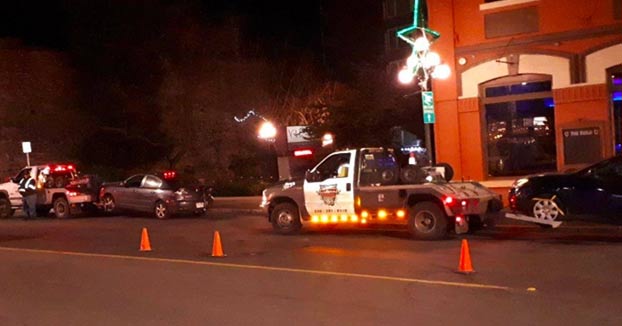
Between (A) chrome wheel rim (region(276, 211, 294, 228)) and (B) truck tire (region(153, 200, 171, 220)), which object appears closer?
(A) chrome wheel rim (region(276, 211, 294, 228))

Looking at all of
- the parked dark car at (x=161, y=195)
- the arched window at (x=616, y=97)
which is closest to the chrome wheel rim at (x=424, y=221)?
the arched window at (x=616, y=97)

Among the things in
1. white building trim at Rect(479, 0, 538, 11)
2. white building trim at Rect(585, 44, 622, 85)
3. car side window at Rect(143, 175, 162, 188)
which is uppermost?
white building trim at Rect(479, 0, 538, 11)

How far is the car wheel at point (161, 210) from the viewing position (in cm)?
2333

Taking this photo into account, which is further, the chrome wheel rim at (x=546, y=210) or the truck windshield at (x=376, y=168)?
the truck windshield at (x=376, y=168)

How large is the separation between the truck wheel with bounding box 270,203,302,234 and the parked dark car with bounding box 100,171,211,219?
5.99m

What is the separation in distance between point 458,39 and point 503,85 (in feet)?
5.75

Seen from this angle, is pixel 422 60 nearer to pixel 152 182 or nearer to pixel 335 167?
pixel 335 167

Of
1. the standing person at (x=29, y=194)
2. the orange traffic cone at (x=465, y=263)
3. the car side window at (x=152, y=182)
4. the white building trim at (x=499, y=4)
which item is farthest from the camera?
the standing person at (x=29, y=194)

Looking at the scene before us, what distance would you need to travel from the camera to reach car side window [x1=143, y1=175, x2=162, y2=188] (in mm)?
Result: 23562

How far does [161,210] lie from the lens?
2347 centimetres

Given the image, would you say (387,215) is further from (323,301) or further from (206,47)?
(206,47)

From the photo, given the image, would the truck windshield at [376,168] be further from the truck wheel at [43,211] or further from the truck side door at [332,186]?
the truck wheel at [43,211]

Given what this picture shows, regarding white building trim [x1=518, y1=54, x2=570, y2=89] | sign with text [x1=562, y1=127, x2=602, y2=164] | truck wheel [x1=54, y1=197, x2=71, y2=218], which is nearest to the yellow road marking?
truck wheel [x1=54, y1=197, x2=71, y2=218]

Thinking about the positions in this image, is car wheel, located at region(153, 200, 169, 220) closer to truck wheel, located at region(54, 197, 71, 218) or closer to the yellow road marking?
truck wheel, located at region(54, 197, 71, 218)
